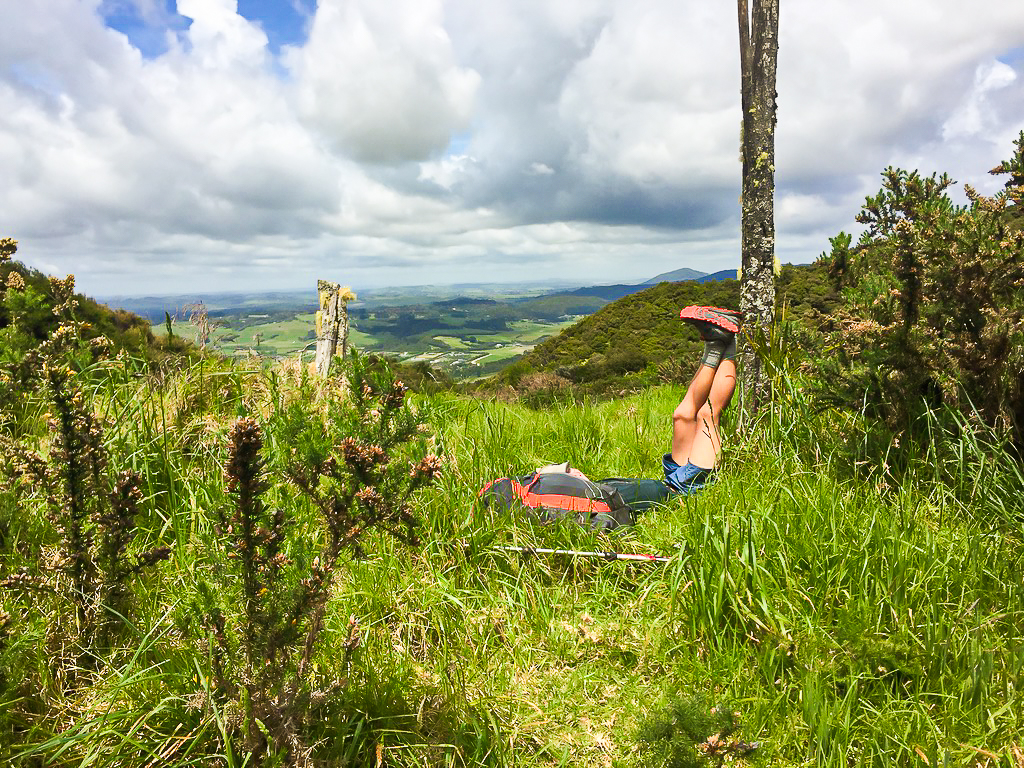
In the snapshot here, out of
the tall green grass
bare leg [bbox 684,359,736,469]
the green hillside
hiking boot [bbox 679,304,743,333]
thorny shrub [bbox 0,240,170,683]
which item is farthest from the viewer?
the green hillside

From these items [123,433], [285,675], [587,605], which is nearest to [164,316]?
[123,433]

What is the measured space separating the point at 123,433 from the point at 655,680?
2.79 m

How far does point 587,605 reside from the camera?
2359mm

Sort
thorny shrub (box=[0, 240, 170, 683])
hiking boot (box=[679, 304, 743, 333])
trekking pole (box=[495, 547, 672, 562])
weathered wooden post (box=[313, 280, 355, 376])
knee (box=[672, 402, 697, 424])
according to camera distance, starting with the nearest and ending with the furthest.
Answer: thorny shrub (box=[0, 240, 170, 683]) → trekking pole (box=[495, 547, 672, 562]) → knee (box=[672, 402, 697, 424]) → hiking boot (box=[679, 304, 743, 333]) → weathered wooden post (box=[313, 280, 355, 376])

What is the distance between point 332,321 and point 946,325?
744 cm

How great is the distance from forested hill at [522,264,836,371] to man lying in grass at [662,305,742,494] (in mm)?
13841

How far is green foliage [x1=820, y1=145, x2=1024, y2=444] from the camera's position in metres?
2.58

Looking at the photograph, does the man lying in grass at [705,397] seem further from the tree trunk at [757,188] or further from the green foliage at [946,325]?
the green foliage at [946,325]

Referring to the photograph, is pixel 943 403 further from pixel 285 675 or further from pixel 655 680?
pixel 285 675

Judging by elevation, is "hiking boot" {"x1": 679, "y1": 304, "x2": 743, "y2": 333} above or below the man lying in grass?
above

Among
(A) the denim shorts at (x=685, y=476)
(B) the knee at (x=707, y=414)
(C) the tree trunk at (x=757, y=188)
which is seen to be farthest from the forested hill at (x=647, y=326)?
(A) the denim shorts at (x=685, y=476)

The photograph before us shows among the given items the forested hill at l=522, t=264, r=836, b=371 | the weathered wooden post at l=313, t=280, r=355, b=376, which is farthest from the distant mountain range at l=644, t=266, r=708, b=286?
the weathered wooden post at l=313, t=280, r=355, b=376

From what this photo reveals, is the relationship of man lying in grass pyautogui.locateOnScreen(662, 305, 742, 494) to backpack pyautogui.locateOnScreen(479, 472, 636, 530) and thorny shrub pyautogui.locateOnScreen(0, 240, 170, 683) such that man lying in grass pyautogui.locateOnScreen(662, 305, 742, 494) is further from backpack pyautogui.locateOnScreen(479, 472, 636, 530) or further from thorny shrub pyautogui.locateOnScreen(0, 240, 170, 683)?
thorny shrub pyautogui.locateOnScreen(0, 240, 170, 683)

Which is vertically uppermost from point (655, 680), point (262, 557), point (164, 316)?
point (164, 316)
